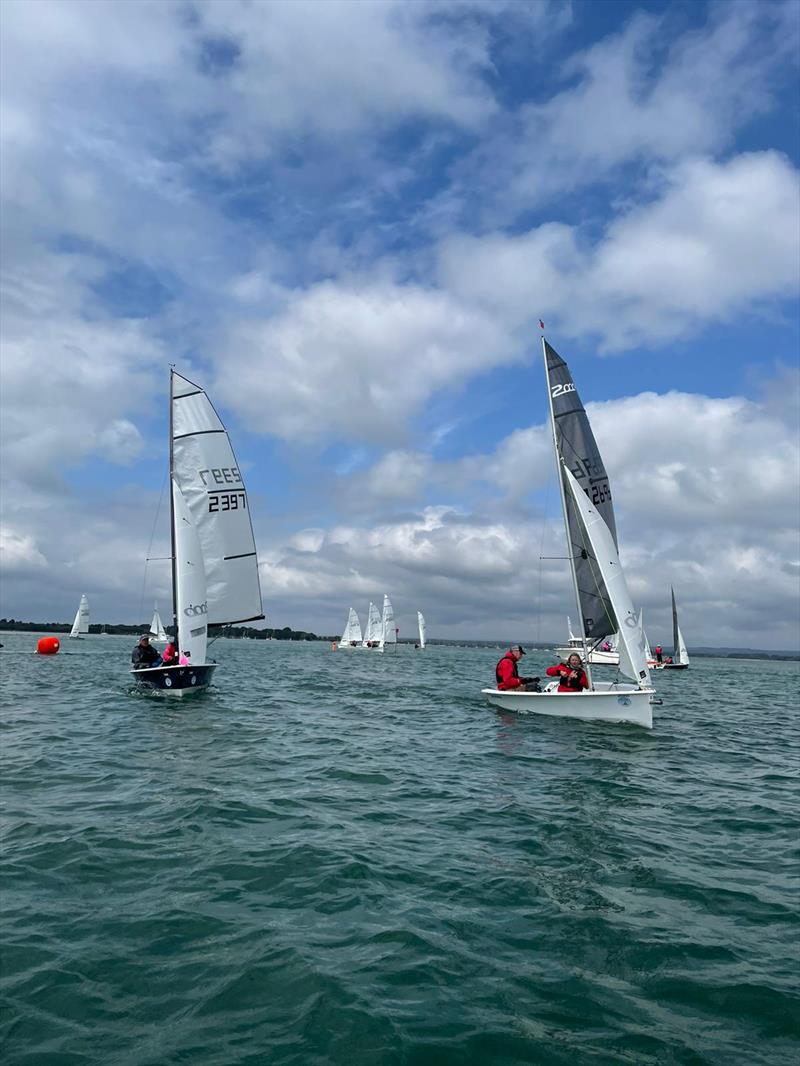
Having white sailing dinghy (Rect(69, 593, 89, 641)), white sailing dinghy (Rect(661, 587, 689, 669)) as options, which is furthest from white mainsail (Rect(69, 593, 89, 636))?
white sailing dinghy (Rect(661, 587, 689, 669))

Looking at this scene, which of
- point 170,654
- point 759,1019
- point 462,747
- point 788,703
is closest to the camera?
point 759,1019

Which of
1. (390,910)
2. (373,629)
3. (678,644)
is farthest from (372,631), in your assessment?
(390,910)

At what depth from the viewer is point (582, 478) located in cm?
2205

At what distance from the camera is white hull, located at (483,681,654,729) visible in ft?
61.1

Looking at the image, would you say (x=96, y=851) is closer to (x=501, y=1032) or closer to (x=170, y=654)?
(x=501, y=1032)

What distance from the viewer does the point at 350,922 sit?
6.08 metres

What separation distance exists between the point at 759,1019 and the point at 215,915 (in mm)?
4153

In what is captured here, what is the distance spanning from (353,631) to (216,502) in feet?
265

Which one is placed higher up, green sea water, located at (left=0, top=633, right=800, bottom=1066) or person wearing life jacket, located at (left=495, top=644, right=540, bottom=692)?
person wearing life jacket, located at (left=495, top=644, right=540, bottom=692)

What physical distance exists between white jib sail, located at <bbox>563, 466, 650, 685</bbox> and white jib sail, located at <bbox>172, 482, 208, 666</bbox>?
13279mm

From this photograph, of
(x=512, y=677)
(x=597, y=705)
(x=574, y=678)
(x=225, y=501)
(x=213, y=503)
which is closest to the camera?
(x=597, y=705)

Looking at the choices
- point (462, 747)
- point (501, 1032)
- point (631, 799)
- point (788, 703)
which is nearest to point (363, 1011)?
point (501, 1032)

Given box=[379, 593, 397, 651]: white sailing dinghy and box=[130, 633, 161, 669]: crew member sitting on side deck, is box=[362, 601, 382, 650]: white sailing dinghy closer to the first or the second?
box=[379, 593, 397, 651]: white sailing dinghy

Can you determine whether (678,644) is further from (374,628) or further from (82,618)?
(82,618)
